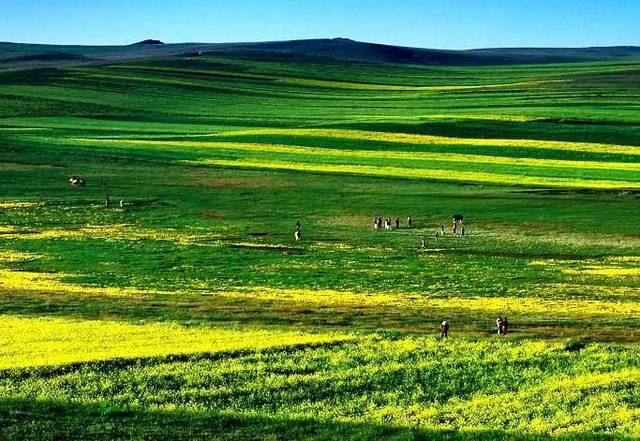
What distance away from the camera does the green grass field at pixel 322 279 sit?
27.6 metres

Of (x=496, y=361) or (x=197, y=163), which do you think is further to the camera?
(x=197, y=163)

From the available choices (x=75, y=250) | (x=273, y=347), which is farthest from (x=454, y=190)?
(x=273, y=347)

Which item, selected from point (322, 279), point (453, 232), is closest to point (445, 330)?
point (322, 279)

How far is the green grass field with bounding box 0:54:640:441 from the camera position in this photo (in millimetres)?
27594

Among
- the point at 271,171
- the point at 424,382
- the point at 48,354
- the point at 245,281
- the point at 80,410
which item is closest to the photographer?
the point at 80,410

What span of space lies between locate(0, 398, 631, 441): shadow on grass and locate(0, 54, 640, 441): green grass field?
9 cm

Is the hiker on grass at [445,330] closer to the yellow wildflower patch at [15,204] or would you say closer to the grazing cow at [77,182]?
the yellow wildflower patch at [15,204]

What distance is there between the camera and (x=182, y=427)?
25.7 m

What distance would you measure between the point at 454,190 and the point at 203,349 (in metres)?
43.1

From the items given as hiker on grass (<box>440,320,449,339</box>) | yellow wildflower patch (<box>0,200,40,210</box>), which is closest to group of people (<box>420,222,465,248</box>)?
hiker on grass (<box>440,320,449,339</box>)

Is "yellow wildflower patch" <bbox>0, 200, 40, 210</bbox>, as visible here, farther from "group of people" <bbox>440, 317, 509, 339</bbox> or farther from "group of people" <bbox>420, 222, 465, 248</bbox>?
"group of people" <bbox>440, 317, 509, 339</bbox>

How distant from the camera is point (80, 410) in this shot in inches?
1058

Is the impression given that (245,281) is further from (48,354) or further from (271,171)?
(271,171)

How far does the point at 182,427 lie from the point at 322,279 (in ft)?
73.0
